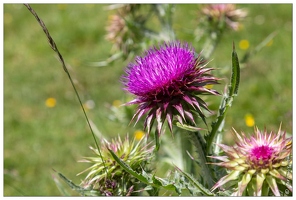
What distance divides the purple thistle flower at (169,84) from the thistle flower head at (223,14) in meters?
2.30

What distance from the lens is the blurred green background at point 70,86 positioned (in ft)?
19.0

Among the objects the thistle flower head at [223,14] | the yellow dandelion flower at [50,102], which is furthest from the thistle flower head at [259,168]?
the yellow dandelion flower at [50,102]

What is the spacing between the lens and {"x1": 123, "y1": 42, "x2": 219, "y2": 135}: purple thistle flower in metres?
2.38

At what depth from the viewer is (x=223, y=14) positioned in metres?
4.67

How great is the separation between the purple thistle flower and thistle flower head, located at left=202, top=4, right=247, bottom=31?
7.55 ft

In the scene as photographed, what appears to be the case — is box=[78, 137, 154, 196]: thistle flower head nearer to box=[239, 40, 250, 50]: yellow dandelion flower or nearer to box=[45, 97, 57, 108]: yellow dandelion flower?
box=[45, 97, 57, 108]: yellow dandelion flower

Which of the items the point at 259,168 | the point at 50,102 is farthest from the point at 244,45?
the point at 259,168

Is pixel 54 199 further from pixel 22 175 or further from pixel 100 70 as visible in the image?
pixel 100 70

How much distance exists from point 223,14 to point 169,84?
2.45 metres

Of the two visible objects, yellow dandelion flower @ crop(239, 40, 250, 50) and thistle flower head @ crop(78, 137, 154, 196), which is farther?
yellow dandelion flower @ crop(239, 40, 250, 50)

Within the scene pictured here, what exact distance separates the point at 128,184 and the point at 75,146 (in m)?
3.46

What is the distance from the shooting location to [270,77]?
6848mm

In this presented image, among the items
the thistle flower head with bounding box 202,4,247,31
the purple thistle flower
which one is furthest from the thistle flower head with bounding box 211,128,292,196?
the thistle flower head with bounding box 202,4,247,31

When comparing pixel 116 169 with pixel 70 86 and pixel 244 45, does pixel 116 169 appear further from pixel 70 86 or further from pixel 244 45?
pixel 244 45
